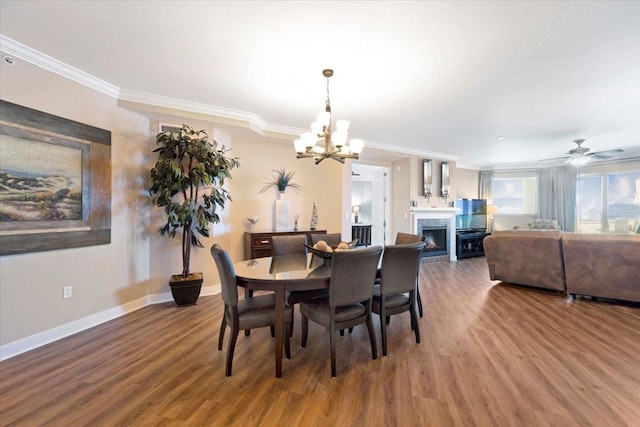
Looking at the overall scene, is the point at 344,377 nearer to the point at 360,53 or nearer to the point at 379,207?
the point at 360,53

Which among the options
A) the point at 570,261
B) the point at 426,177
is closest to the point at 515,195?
the point at 426,177

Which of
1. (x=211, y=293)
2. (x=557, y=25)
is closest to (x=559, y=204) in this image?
(x=557, y=25)

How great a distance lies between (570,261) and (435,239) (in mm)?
3083

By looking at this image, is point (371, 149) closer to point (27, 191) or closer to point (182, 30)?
point (182, 30)

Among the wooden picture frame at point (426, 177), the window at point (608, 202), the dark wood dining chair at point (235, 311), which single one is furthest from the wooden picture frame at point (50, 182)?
the window at point (608, 202)

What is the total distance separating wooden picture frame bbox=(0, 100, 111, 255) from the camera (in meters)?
2.43

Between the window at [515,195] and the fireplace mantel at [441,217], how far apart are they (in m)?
2.51

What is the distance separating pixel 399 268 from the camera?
2557 mm

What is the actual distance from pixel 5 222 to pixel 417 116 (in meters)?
4.72

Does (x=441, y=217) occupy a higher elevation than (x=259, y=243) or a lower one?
higher

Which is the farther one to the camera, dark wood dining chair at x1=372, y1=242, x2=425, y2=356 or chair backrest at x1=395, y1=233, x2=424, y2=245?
chair backrest at x1=395, y1=233, x2=424, y2=245

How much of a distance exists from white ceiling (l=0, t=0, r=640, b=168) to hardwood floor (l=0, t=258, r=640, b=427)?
2641 millimetres

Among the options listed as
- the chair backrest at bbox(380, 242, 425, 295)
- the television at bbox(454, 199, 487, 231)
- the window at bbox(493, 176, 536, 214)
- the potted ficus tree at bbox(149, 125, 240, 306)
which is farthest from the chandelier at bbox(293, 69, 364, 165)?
the window at bbox(493, 176, 536, 214)

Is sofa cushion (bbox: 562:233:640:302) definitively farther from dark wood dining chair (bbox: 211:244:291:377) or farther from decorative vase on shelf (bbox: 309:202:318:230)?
dark wood dining chair (bbox: 211:244:291:377)
